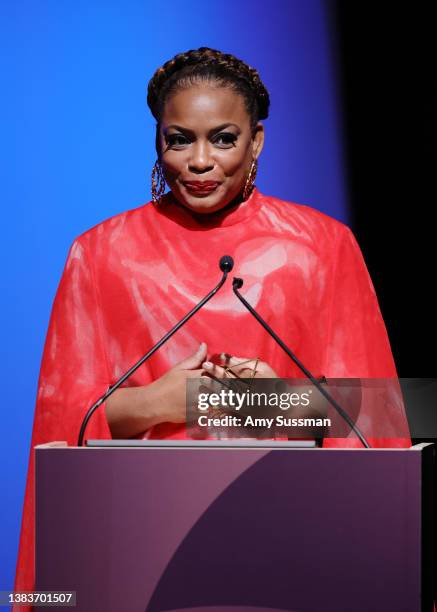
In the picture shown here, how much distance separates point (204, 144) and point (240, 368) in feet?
1.55

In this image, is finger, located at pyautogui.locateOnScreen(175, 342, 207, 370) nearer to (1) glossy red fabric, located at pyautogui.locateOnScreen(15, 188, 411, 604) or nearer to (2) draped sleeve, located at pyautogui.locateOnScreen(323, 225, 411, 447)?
(1) glossy red fabric, located at pyautogui.locateOnScreen(15, 188, 411, 604)

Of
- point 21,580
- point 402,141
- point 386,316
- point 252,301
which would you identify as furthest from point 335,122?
point 21,580

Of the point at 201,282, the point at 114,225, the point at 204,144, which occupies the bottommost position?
the point at 201,282

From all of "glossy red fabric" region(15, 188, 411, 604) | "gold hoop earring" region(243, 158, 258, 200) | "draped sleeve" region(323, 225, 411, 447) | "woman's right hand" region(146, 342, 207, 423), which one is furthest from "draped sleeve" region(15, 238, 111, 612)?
"draped sleeve" region(323, 225, 411, 447)

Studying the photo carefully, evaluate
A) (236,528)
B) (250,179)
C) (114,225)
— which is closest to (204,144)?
(250,179)

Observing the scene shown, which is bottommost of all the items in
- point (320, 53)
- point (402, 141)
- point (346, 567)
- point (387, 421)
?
point (346, 567)

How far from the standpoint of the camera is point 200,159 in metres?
2.18

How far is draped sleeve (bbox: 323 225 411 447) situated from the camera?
217 centimetres

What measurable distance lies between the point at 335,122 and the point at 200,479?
1419mm

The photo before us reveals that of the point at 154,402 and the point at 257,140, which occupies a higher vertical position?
the point at 257,140

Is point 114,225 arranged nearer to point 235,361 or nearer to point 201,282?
point 201,282

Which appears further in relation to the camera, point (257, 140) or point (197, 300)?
point (257, 140)

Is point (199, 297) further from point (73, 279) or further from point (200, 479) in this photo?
point (200, 479)

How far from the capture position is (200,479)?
5.01 feet
